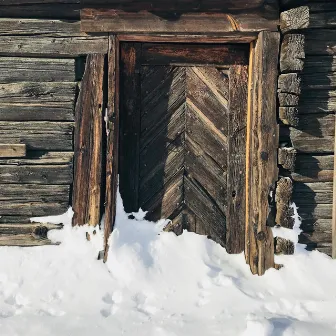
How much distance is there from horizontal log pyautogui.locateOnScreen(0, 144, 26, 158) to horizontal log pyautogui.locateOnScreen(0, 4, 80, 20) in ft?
3.81

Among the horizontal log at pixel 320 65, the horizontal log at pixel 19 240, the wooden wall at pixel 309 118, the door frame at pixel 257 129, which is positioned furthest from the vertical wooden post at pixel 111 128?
the horizontal log at pixel 320 65

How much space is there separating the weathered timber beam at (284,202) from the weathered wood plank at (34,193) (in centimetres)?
190

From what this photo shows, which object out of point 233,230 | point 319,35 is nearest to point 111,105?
→ point 233,230

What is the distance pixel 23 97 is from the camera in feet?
12.2

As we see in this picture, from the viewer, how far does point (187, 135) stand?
3992 mm

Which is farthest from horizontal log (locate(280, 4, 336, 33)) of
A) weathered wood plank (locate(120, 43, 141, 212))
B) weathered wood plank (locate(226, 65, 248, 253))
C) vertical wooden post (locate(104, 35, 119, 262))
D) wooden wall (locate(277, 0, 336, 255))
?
vertical wooden post (locate(104, 35, 119, 262))

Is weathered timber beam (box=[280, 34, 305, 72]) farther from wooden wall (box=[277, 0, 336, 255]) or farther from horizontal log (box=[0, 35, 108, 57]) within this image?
horizontal log (box=[0, 35, 108, 57])

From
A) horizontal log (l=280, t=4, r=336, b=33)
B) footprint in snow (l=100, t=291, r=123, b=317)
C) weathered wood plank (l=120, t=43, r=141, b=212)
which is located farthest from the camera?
weathered wood plank (l=120, t=43, r=141, b=212)

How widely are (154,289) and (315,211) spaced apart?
1.63 m

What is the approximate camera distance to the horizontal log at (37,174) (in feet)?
12.4

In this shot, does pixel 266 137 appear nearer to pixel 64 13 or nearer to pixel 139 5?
pixel 139 5

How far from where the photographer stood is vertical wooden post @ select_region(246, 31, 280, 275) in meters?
3.68

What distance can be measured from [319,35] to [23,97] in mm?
2693

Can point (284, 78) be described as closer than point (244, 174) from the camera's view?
Yes
